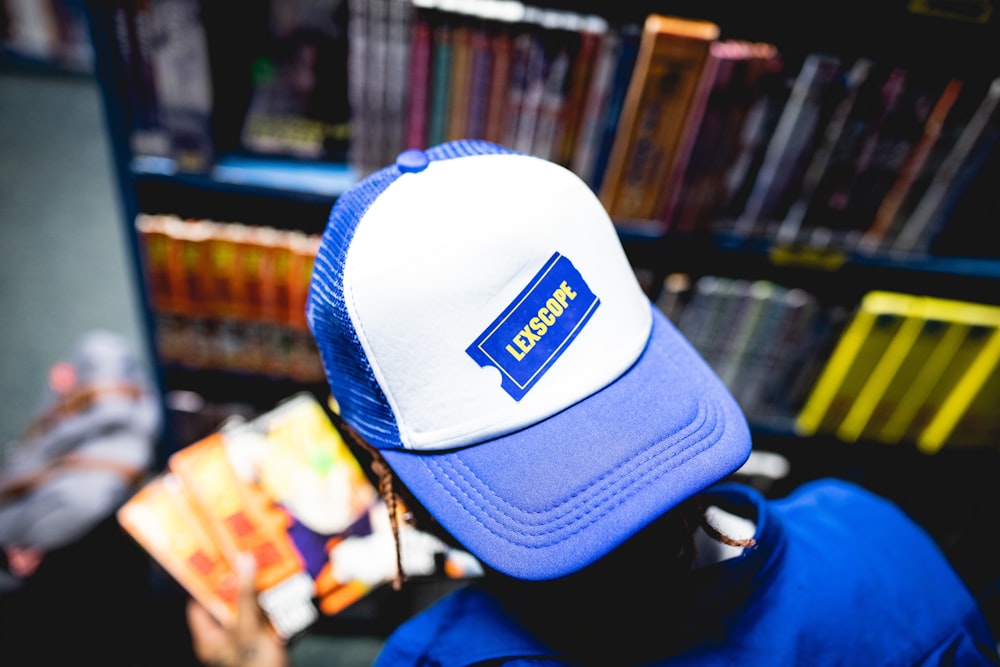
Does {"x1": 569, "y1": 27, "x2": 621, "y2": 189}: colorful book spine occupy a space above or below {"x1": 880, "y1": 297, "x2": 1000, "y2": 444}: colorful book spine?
above

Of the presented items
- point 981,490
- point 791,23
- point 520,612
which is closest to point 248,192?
point 520,612

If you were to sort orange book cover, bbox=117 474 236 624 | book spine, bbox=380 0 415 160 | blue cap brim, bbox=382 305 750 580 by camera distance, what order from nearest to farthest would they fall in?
blue cap brim, bbox=382 305 750 580, book spine, bbox=380 0 415 160, orange book cover, bbox=117 474 236 624

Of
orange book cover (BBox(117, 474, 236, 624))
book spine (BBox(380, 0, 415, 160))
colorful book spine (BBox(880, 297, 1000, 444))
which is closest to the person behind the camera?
book spine (BBox(380, 0, 415, 160))

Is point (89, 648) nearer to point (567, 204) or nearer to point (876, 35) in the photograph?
point (567, 204)

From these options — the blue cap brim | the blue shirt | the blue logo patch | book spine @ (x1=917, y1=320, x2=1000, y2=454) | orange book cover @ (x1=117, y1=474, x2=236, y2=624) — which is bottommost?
orange book cover @ (x1=117, y1=474, x2=236, y2=624)

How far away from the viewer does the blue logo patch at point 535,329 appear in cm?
63

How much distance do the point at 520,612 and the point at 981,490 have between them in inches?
61.1

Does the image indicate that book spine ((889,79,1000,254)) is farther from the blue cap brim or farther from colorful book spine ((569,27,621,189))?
the blue cap brim

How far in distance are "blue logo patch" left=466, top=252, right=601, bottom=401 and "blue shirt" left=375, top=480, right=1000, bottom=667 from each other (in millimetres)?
274

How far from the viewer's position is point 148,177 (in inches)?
44.0

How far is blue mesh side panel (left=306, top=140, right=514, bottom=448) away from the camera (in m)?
0.64

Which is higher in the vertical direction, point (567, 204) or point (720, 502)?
point (567, 204)

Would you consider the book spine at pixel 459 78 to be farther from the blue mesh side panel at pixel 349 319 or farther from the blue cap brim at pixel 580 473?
the blue cap brim at pixel 580 473

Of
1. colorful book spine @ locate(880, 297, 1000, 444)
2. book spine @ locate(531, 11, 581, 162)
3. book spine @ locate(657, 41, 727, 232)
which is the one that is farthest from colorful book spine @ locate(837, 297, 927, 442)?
book spine @ locate(531, 11, 581, 162)
